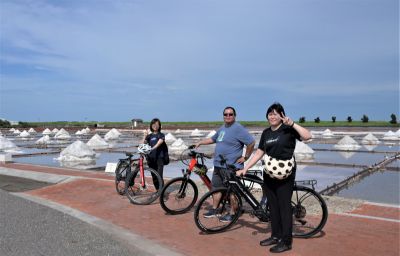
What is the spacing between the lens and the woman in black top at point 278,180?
193 inches

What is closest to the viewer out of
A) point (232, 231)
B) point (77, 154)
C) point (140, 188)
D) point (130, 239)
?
point (130, 239)

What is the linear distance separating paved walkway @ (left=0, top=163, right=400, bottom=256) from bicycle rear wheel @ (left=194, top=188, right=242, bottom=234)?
0.12 m

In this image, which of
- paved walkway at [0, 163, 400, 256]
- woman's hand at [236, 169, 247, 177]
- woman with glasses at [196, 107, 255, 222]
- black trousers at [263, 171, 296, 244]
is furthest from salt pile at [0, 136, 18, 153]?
black trousers at [263, 171, 296, 244]

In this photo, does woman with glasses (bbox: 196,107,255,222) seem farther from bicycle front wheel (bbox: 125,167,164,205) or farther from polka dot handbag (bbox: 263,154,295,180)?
bicycle front wheel (bbox: 125,167,164,205)

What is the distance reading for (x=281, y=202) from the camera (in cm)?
505

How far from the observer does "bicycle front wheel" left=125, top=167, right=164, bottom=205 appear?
317 inches

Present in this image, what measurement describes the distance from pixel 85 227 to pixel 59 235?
47 centimetres

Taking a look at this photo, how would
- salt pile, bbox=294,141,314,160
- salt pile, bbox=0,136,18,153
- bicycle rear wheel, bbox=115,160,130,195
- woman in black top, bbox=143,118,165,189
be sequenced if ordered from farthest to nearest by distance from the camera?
salt pile, bbox=0,136,18,153, salt pile, bbox=294,141,314,160, bicycle rear wheel, bbox=115,160,130,195, woman in black top, bbox=143,118,165,189

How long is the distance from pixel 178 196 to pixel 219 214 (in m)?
1.14

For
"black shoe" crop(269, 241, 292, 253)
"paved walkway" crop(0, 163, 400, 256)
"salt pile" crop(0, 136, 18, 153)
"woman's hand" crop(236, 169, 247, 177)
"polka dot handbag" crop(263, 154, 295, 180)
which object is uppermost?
"polka dot handbag" crop(263, 154, 295, 180)

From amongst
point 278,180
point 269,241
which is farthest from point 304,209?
point 278,180

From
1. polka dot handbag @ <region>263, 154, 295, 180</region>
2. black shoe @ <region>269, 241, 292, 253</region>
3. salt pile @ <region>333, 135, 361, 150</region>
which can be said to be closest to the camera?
polka dot handbag @ <region>263, 154, 295, 180</region>

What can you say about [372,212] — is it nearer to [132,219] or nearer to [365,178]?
[132,219]

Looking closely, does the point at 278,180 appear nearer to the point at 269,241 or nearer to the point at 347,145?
the point at 269,241
